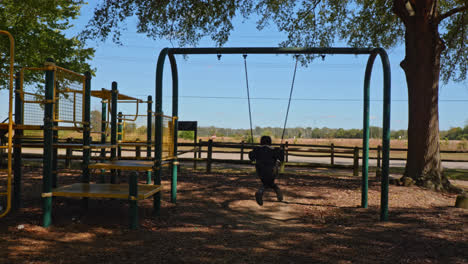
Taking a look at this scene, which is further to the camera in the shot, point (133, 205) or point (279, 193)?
point (279, 193)

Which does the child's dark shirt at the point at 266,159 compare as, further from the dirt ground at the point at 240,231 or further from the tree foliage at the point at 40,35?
the tree foliage at the point at 40,35

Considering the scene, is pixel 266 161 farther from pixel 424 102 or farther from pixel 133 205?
pixel 424 102

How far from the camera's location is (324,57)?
6.99 m

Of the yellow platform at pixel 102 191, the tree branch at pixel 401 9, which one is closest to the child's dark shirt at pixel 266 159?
the yellow platform at pixel 102 191

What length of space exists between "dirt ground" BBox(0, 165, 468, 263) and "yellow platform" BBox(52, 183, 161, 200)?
452 mm

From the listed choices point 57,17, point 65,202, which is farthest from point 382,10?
point 57,17

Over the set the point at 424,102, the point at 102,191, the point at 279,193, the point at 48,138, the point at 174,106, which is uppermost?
the point at 424,102

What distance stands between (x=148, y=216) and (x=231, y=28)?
24.4 ft

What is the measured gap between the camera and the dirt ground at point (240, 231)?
4.27 metres

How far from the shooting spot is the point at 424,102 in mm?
9930

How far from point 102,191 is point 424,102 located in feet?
28.6

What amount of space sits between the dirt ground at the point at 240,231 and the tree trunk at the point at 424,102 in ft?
5.91

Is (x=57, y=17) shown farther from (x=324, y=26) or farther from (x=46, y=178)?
(x=46, y=178)

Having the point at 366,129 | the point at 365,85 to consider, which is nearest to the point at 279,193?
the point at 366,129
